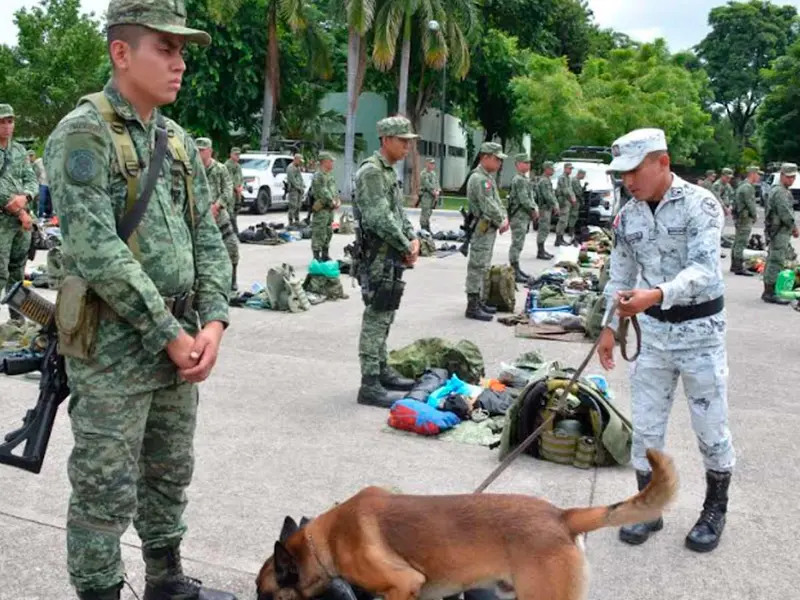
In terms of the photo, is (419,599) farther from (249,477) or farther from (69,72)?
(69,72)

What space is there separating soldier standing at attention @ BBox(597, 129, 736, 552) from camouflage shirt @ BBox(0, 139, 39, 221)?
5.29 metres

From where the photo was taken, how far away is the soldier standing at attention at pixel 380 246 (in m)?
5.82

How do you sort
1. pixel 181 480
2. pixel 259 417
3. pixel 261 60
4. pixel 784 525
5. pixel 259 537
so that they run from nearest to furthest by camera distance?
1. pixel 181 480
2. pixel 259 537
3. pixel 784 525
4. pixel 259 417
5. pixel 261 60

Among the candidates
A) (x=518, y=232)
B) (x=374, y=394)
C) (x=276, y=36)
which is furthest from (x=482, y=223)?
(x=276, y=36)

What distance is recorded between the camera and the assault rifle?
2.63 meters

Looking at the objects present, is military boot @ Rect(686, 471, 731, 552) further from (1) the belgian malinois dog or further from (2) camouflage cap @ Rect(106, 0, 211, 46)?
(2) camouflage cap @ Rect(106, 0, 211, 46)

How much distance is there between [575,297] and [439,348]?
12.3ft

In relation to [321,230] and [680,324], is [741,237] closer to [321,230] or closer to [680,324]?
[321,230]

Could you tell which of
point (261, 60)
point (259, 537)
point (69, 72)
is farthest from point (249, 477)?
point (69, 72)

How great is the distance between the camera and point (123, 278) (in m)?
2.27

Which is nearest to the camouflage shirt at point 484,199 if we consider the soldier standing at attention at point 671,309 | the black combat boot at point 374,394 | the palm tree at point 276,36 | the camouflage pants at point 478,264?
the camouflage pants at point 478,264

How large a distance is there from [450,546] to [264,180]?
21.1 metres

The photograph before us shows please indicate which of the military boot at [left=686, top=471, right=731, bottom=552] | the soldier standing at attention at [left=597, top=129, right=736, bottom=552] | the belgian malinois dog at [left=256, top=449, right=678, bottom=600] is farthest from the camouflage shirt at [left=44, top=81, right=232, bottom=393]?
the military boot at [left=686, top=471, right=731, bottom=552]

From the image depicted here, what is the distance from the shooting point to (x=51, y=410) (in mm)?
2684
